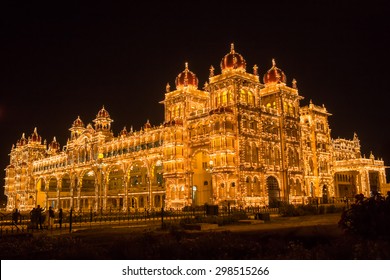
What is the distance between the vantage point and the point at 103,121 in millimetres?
85625

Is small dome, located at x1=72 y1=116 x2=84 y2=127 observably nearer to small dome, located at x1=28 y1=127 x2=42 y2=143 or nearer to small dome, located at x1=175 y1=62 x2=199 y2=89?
small dome, located at x1=28 y1=127 x2=42 y2=143

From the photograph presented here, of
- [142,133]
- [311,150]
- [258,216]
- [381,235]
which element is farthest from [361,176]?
[381,235]

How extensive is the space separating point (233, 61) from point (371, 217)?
46834mm

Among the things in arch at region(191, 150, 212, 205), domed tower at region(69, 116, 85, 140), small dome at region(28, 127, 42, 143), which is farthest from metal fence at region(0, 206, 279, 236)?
small dome at region(28, 127, 42, 143)

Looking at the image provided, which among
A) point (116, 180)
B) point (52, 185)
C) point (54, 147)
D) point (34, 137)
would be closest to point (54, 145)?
point (54, 147)

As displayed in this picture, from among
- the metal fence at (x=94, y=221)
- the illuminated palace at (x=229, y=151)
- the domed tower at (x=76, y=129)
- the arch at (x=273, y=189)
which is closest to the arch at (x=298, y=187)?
the illuminated palace at (x=229, y=151)

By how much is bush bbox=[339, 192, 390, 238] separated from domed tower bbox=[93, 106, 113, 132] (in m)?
76.9

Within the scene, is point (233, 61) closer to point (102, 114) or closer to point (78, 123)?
point (102, 114)

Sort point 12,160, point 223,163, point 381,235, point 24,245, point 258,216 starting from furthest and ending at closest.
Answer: point 12,160, point 223,163, point 258,216, point 24,245, point 381,235

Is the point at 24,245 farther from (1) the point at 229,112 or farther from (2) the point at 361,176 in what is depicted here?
(2) the point at 361,176

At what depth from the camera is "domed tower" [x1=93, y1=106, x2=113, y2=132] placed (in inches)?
3344

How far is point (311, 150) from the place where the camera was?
71250mm

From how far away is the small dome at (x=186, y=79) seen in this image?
63513mm
